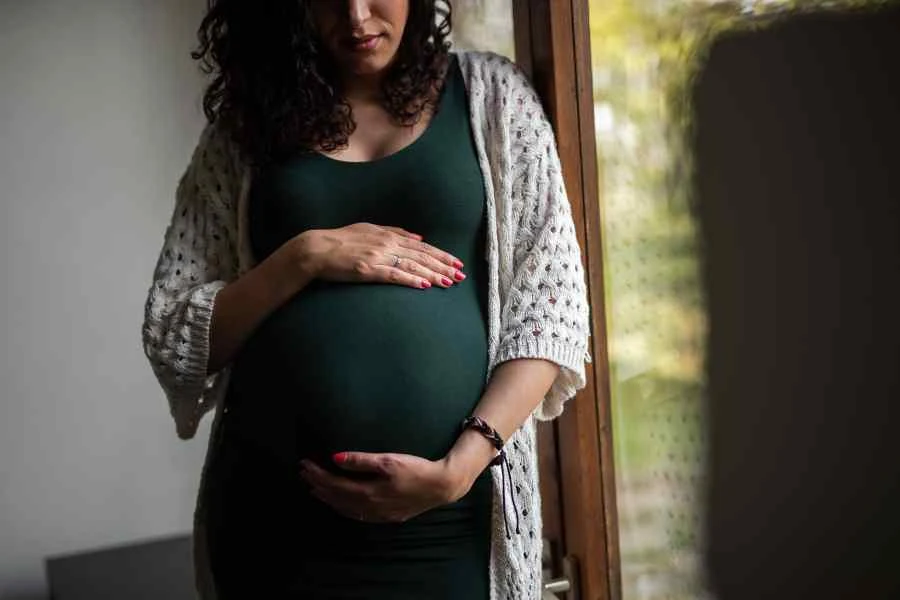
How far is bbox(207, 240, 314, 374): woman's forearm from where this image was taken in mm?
938

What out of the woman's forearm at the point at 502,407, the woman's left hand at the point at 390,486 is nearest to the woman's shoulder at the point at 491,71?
the woman's forearm at the point at 502,407

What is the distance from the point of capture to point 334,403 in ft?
2.93

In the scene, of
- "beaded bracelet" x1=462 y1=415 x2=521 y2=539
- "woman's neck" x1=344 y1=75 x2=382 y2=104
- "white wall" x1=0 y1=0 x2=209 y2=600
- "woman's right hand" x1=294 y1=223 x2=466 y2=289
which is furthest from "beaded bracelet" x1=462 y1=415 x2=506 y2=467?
"white wall" x1=0 y1=0 x2=209 y2=600

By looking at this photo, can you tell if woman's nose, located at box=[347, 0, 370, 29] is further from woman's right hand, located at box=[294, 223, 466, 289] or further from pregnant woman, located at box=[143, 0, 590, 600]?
woman's right hand, located at box=[294, 223, 466, 289]

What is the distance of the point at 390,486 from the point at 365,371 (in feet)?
0.40

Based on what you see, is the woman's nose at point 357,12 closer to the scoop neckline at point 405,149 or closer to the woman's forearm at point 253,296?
the scoop neckline at point 405,149

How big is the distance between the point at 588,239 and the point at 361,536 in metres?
0.53

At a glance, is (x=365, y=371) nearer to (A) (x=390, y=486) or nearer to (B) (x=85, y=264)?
(A) (x=390, y=486)

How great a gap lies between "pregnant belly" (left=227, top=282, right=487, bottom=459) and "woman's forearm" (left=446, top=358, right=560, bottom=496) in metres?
0.03

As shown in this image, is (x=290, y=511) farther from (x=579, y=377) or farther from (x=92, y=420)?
(x=92, y=420)

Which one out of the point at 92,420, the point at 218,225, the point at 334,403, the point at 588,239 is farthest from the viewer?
the point at 92,420

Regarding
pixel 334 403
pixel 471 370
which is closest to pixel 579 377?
pixel 471 370

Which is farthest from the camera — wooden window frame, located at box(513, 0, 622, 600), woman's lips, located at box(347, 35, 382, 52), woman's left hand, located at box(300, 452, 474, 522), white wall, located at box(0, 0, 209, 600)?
white wall, located at box(0, 0, 209, 600)

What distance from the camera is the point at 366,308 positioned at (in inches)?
36.3
